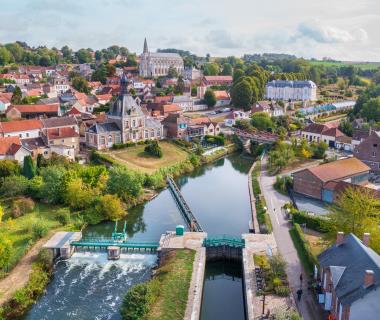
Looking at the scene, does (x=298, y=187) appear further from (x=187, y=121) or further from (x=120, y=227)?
(x=187, y=121)

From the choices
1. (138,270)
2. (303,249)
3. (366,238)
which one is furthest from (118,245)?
(366,238)

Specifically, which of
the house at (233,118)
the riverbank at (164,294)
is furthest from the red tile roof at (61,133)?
the house at (233,118)

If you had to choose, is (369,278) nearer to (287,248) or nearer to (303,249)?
(303,249)

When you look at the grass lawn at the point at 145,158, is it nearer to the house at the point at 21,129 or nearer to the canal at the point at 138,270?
the canal at the point at 138,270

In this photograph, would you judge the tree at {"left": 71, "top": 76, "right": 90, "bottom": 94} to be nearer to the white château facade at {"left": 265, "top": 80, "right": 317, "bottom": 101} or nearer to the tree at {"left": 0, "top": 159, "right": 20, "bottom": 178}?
the white château facade at {"left": 265, "top": 80, "right": 317, "bottom": 101}

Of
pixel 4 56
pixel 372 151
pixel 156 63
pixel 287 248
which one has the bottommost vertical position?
pixel 287 248
